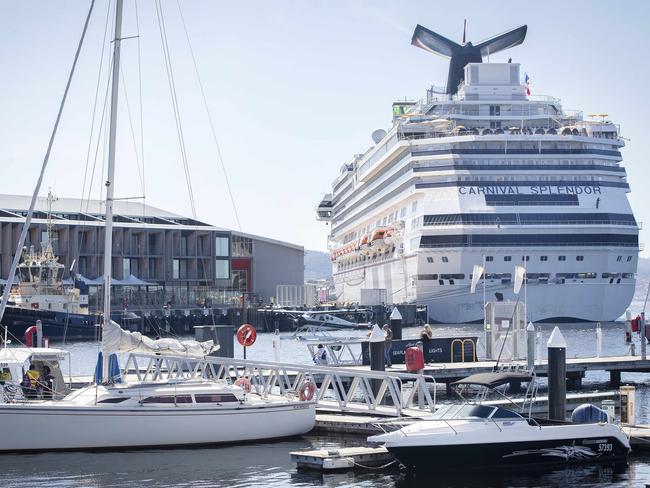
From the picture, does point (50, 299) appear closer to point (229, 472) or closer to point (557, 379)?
point (229, 472)

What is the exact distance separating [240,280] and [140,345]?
80.6 m

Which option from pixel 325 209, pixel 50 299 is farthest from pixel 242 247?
pixel 50 299

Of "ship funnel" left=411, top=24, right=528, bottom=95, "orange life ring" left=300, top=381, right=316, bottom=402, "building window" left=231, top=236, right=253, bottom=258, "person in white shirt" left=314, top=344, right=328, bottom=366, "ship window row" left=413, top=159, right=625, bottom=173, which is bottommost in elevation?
"orange life ring" left=300, top=381, right=316, bottom=402

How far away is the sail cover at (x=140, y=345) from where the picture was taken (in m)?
25.0

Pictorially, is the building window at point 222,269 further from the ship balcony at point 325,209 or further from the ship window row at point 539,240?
the ship balcony at point 325,209

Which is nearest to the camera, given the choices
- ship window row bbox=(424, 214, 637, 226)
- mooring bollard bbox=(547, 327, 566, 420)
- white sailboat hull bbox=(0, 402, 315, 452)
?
white sailboat hull bbox=(0, 402, 315, 452)

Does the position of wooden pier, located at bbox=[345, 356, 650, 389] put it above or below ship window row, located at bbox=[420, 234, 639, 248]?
below

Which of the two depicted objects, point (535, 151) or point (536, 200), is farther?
point (535, 151)

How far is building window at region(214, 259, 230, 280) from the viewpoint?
3912 inches

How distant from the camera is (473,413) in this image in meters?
21.3

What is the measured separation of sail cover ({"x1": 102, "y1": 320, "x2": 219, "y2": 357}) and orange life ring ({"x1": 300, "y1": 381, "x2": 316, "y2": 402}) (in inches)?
122

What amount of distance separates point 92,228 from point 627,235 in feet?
143

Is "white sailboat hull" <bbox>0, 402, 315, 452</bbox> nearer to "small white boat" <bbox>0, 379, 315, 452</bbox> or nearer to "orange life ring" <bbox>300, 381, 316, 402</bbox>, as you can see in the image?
"small white boat" <bbox>0, 379, 315, 452</bbox>

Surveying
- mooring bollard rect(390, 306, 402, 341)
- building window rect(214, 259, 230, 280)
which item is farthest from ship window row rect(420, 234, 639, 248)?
mooring bollard rect(390, 306, 402, 341)
